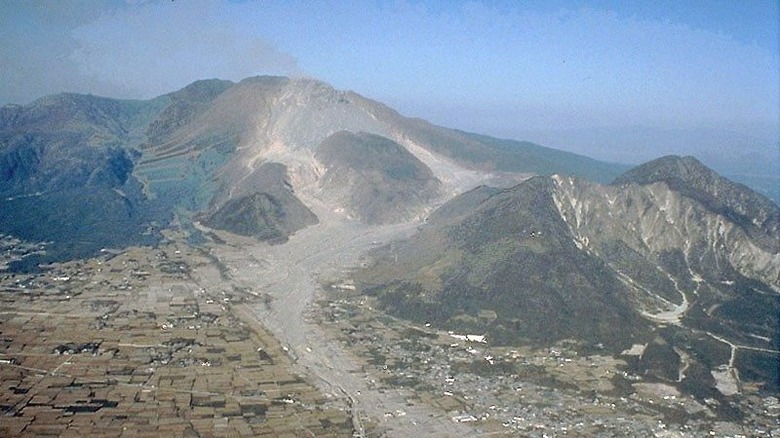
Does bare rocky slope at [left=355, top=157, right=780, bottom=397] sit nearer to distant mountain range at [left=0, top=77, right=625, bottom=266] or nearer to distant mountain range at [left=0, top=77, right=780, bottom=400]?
distant mountain range at [left=0, top=77, right=780, bottom=400]

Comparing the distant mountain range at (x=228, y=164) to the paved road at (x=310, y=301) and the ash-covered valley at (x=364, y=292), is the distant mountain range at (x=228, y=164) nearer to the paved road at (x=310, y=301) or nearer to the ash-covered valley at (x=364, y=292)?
the ash-covered valley at (x=364, y=292)

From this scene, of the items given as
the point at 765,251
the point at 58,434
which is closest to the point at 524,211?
the point at 765,251

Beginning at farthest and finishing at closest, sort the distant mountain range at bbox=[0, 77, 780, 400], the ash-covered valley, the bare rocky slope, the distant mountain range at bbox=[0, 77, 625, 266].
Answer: the distant mountain range at bbox=[0, 77, 625, 266] → the distant mountain range at bbox=[0, 77, 780, 400] → the bare rocky slope → the ash-covered valley

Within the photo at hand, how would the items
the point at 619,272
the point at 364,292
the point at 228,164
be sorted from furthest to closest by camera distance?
the point at 228,164
the point at 619,272
the point at 364,292

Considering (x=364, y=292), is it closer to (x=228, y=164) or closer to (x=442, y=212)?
(x=442, y=212)

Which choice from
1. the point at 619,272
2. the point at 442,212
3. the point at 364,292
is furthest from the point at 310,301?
the point at 442,212

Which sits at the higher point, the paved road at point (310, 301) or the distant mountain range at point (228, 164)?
the distant mountain range at point (228, 164)

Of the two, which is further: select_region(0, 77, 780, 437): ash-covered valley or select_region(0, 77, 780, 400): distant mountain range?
select_region(0, 77, 780, 400): distant mountain range

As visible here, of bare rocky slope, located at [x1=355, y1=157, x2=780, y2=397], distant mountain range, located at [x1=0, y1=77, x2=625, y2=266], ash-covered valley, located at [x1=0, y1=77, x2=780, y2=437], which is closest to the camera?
ash-covered valley, located at [x1=0, y1=77, x2=780, y2=437]

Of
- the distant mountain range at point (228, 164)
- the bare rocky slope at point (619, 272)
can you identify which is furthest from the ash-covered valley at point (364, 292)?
the distant mountain range at point (228, 164)

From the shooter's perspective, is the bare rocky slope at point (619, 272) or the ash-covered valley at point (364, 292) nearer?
the ash-covered valley at point (364, 292)

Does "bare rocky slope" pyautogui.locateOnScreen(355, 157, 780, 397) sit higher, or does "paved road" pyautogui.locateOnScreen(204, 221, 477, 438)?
"bare rocky slope" pyautogui.locateOnScreen(355, 157, 780, 397)

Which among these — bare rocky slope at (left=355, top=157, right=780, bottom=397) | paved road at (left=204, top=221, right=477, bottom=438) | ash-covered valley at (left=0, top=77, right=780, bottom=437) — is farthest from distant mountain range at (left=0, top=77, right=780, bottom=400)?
paved road at (left=204, top=221, right=477, bottom=438)
